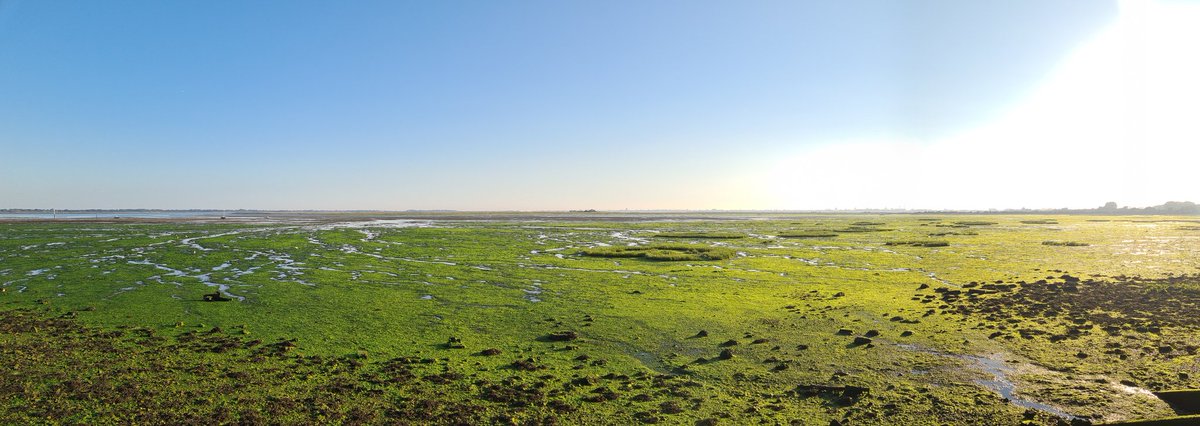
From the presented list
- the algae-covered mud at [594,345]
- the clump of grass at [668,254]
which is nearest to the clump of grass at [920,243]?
the algae-covered mud at [594,345]

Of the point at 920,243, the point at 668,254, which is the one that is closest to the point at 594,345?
the point at 668,254

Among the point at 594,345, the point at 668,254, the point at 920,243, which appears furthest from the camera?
the point at 920,243

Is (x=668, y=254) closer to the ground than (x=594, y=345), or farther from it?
farther from it

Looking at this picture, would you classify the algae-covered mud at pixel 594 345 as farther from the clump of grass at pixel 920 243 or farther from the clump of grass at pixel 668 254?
the clump of grass at pixel 920 243

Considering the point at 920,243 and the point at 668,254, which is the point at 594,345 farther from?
the point at 920,243

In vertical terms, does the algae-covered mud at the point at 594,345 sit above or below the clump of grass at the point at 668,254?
below

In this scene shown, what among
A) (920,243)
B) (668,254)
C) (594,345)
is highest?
(668,254)

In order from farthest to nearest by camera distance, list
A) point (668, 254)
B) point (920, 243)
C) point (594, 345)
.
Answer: point (920, 243) < point (668, 254) < point (594, 345)

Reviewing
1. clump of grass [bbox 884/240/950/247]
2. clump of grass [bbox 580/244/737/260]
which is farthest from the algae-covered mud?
clump of grass [bbox 884/240/950/247]

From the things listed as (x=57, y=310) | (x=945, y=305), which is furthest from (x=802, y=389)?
(x=57, y=310)

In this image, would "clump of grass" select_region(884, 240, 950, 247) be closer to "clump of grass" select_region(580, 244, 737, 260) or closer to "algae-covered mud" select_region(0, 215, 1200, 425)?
"algae-covered mud" select_region(0, 215, 1200, 425)
